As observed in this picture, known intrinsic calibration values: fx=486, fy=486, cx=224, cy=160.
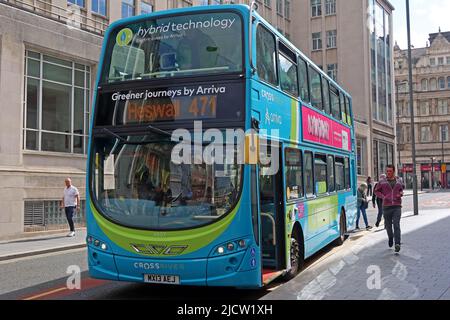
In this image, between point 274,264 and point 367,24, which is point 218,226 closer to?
point 274,264

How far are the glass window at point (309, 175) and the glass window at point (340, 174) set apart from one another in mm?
2456

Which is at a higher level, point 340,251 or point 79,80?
point 79,80

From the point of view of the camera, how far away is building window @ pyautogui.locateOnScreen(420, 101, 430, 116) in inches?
3169

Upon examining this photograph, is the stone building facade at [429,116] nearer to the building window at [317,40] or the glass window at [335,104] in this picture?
the building window at [317,40]

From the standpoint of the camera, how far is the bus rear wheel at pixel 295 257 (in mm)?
7883

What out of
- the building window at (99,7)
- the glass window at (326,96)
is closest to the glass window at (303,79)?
the glass window at (326,96)

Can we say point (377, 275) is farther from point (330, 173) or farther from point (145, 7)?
point (145, 7)

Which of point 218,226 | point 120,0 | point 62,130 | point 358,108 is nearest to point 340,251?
point 218,226

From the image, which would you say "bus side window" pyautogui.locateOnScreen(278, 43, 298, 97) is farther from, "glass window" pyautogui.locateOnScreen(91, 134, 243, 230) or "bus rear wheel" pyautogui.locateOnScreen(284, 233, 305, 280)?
"bus rear wheel" pyautogui.locateOnScreen(284, 233, 305, 280)

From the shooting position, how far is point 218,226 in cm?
616

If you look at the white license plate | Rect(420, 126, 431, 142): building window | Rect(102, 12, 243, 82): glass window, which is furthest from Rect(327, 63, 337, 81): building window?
the white license plate

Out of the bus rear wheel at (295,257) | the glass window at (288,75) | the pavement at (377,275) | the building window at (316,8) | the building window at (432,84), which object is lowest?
the pavement at (377,275)

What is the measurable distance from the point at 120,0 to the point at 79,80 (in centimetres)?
550

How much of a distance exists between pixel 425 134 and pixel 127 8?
224ft
